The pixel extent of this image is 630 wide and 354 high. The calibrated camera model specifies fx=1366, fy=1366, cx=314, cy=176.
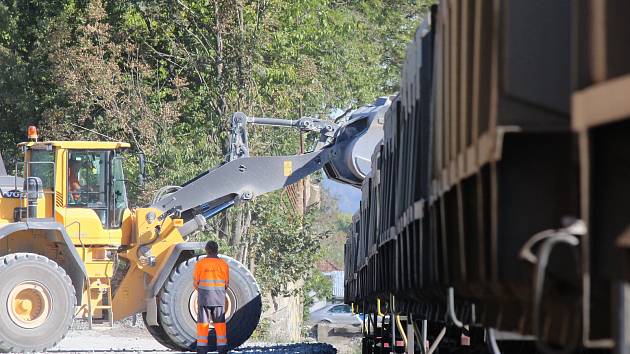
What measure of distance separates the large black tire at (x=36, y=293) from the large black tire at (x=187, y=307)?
1.57 meters

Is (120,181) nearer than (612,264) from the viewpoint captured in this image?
No

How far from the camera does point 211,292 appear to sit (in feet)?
58.6

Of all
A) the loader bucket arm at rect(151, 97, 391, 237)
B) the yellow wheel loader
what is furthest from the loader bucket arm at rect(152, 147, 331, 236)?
the yellow wheel loader

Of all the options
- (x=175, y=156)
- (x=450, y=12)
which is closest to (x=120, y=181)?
(x=175, y=156)

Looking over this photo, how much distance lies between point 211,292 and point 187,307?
3.21 meters

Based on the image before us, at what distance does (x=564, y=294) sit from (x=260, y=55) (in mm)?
29095

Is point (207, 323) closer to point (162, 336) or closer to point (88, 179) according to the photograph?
point (162, 336)

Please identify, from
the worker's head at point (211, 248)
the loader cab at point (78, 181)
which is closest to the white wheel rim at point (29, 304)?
the loader cab at point (78, 181)

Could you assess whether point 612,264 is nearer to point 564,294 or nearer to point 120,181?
point 564,294

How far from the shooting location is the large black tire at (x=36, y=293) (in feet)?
65.0

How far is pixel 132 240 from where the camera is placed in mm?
22125

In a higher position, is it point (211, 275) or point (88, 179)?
point (88, 179)

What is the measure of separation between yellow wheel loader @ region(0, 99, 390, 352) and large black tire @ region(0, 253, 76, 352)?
1 cm

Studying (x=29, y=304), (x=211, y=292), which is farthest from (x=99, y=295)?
(x=211, y=292)
